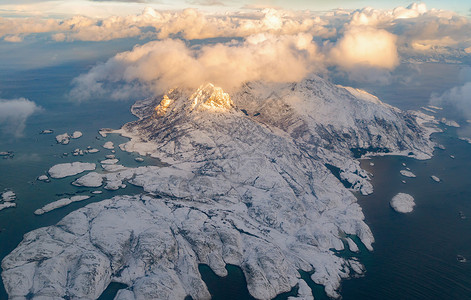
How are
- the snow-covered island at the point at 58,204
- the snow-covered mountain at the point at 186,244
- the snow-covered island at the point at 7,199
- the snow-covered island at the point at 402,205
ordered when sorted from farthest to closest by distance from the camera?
1. the snow-covered island at the point at 402,205
2. the snow-covered island at the point at 7,199
3. the snow-covered island at the point at 58,204
4. the snow-covered mountain at the point at 186,244

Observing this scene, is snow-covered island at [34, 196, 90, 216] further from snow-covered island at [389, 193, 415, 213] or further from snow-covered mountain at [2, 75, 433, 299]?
snow-covered island at [389, 193, 415, 213]

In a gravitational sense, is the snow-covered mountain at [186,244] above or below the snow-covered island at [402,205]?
above

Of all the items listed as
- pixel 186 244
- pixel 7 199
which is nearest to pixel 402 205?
pixel 186 244

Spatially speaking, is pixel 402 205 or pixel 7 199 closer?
pixel 7 199

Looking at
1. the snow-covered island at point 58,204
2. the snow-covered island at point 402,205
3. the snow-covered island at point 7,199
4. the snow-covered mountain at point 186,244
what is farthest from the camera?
the snow-covered island at point 402,205

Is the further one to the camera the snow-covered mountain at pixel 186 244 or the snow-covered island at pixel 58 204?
the snow-covered island at pixel 58 204

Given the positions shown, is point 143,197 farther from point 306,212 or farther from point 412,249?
point 412,249

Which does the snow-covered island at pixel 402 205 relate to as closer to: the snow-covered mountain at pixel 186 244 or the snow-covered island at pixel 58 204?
the snow-covered mountain at pixel 186 244

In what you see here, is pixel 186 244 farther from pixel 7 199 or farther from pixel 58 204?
pixel 7 199

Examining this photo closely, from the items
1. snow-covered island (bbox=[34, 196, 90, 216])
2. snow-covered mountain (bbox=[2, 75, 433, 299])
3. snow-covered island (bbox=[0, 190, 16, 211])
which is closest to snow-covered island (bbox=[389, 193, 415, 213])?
snow-covered mountain (bbox=[2, 75, 433, 299])

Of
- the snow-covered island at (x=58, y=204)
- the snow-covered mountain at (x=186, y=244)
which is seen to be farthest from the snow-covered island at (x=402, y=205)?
the snow-covered island at (x=58, y=204)

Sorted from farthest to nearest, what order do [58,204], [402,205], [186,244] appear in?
[402,205]
[58,204]
[186,244]
